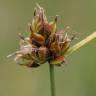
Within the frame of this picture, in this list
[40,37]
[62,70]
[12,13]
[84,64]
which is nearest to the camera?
[40,37]

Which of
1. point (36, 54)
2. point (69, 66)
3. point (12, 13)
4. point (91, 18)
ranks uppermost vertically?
point (12, 13)

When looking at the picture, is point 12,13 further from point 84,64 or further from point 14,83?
point 84,64

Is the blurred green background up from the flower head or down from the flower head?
up

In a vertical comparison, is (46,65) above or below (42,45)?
above

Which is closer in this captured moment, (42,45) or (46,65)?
(42,45)

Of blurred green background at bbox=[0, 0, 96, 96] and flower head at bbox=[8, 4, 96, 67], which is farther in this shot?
blurred green background at bbox=[0, 0, 96, 96]

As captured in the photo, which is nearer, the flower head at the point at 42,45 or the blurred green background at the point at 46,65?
the flower head at the point at 42,45

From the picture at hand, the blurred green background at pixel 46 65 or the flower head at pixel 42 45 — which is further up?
the blurred green background at pixel 46 65

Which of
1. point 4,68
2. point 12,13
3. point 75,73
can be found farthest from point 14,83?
point 12,13
